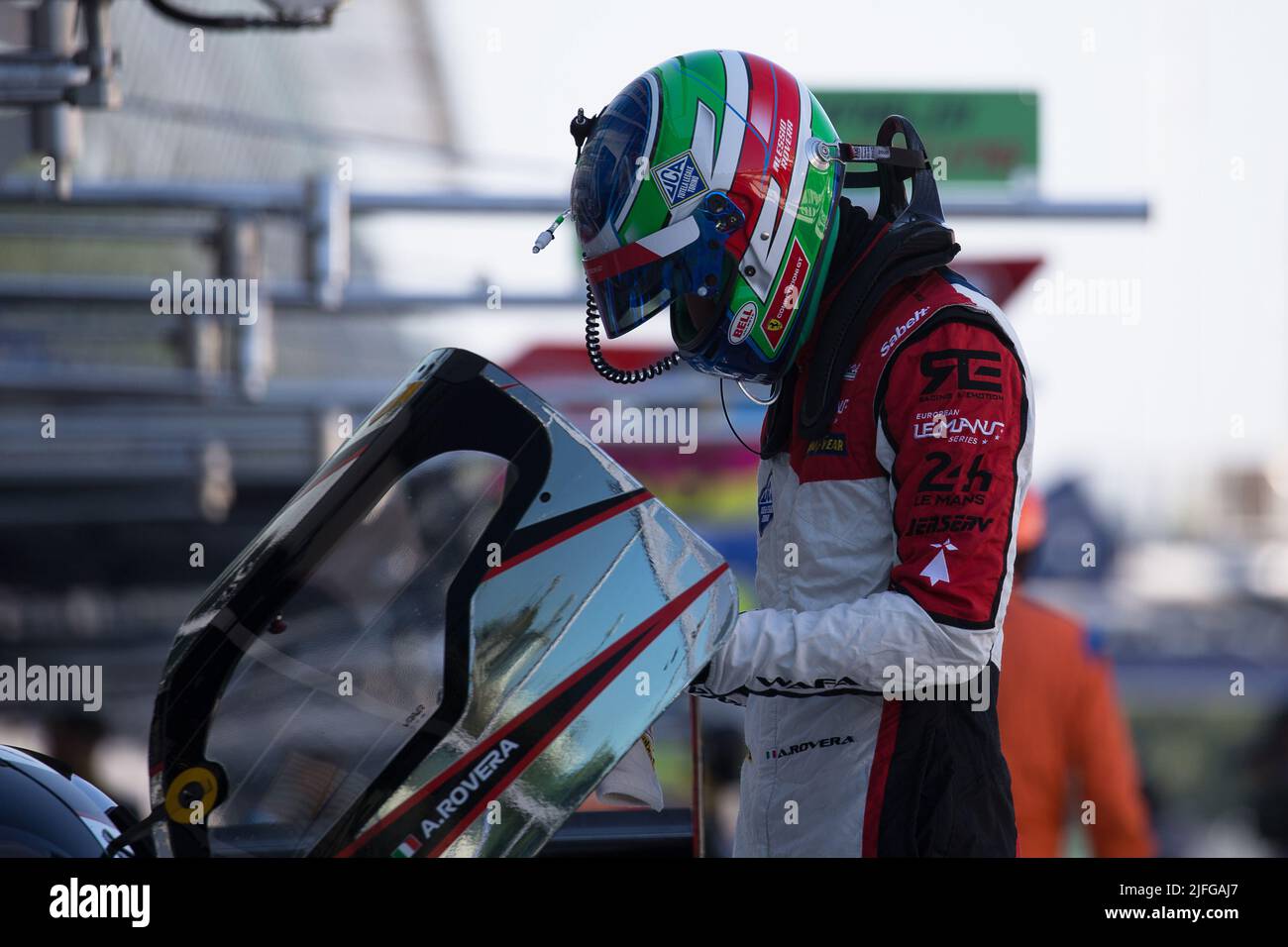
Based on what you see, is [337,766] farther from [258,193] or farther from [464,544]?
[258,193]

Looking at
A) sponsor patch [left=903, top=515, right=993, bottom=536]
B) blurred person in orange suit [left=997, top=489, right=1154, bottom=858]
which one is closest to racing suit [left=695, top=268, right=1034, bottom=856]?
sponsor patch [left=903, top=515, right=993, bottom=536]

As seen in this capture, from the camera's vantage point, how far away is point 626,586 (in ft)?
5.62

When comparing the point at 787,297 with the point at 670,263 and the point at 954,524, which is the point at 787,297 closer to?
the point at 670,263

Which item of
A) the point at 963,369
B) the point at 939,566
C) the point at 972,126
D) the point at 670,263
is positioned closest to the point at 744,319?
the point at 670,263

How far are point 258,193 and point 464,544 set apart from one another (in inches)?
184

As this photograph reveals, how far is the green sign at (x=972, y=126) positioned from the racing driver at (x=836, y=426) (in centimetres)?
448

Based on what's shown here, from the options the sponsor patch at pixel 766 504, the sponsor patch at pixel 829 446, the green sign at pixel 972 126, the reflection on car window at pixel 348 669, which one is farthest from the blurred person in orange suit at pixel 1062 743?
the green sign at pixel 972 126

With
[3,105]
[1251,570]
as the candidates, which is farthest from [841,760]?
[1251,570]

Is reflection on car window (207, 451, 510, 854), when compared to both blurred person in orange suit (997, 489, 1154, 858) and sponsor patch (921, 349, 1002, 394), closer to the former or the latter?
sponsor patch (921, 349, 1002, 394)

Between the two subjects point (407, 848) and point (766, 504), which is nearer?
point (407, 848)

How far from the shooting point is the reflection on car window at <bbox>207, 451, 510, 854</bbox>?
1681 mm

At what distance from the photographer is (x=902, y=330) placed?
2.02m

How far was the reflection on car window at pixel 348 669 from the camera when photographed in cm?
168

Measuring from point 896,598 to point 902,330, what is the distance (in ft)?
1.19
